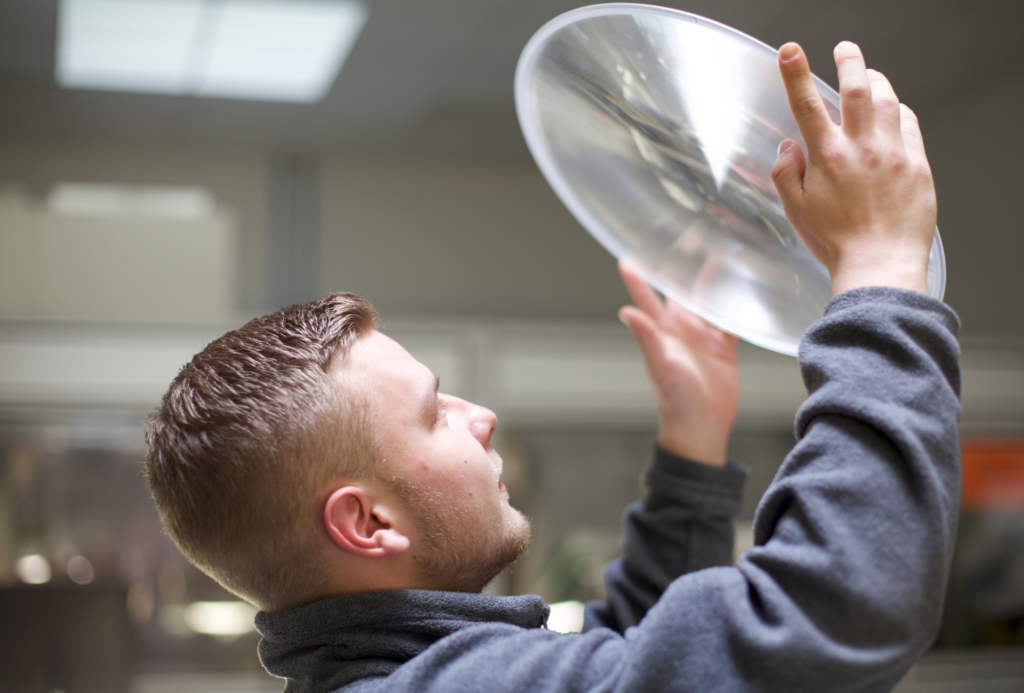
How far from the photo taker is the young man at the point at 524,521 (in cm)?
49

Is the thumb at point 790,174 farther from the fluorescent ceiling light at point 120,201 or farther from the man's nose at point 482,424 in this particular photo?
the fluorescent ceiling light at point 120,201

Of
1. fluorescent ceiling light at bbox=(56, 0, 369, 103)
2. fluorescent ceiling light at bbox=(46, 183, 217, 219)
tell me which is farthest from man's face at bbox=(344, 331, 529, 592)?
fluorescent ceiling light at bbox=(46, 183, 217, 219)

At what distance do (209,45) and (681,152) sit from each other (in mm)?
1691

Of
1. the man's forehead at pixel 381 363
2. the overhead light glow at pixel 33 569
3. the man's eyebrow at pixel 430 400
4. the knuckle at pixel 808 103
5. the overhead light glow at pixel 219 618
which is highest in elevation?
the knuckle at pixel 808 103

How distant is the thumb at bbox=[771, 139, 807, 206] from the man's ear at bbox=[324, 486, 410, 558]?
38cm

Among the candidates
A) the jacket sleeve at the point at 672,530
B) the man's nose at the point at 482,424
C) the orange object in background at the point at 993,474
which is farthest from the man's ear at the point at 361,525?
the orange object in background at the point at 993,474

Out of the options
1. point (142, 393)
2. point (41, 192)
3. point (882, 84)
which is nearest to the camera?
point (882, 84)

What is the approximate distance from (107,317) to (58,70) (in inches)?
26.6

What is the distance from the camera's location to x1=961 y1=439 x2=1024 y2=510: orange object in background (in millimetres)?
2506

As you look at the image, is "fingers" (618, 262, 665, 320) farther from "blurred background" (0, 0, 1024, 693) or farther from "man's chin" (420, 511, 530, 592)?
"blurred background" (0, 0, 1024, 693)

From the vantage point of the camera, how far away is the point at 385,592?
64 cm

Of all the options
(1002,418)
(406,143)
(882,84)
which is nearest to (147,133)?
(406,143)

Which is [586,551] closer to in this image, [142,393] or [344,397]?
[142,393]

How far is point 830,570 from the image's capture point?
1.58 ft
